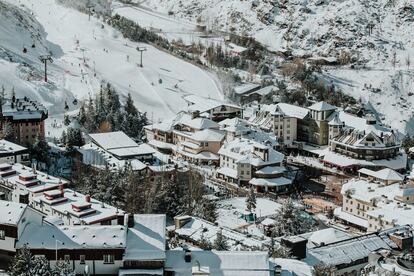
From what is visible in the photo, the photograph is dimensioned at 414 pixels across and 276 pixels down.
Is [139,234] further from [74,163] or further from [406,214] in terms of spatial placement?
[74,163]

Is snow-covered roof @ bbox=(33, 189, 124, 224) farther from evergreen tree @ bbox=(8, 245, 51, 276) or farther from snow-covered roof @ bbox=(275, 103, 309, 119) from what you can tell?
snow-covered roof @ bbox=(275, 103, 309, 119)

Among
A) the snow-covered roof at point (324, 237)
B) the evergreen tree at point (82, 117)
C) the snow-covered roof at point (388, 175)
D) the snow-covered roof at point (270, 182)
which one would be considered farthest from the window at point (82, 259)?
the evergreen tree at point (82, 117)

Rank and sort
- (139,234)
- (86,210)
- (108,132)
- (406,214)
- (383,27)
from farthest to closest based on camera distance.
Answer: (383,27), (108,132), (406,214), (86,210), (139,234)

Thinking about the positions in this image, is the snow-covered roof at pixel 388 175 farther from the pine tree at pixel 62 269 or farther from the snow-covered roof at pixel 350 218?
the pine tree at pixel 62 269

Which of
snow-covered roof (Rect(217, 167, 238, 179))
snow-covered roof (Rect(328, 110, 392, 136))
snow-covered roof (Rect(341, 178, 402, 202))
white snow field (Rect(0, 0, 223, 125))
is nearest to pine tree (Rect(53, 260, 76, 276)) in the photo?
snow-covered roof (Rect(341, 178, 402, 202))

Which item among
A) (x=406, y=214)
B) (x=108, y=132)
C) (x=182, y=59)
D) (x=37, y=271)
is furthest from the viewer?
(x=182, y=59)

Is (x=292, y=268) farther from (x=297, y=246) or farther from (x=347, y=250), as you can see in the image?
(x=347, y=250)

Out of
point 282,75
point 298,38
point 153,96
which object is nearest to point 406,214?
point 153,96
